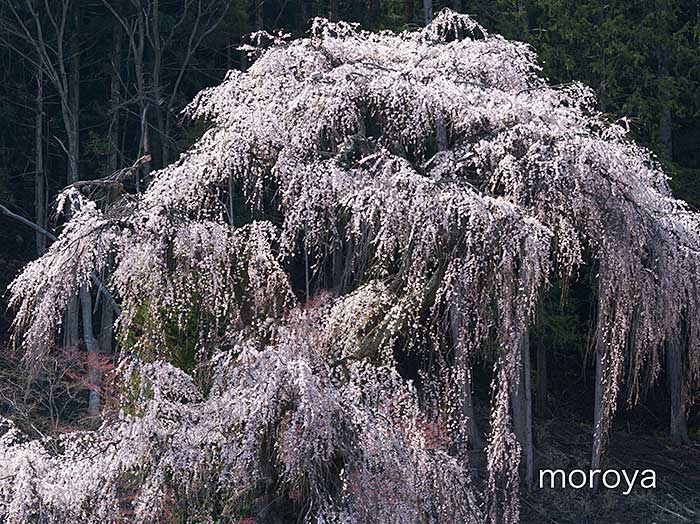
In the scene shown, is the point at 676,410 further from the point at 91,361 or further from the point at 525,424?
the point at 91,361

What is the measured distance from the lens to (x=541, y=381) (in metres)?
12.5

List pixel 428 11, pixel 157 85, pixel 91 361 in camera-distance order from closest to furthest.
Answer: pixel 91 361, pixel 428 11, pixel 157 85

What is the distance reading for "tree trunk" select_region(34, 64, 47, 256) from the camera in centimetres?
1319

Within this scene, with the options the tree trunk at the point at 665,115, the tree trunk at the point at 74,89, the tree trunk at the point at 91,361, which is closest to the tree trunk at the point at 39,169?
the tree trunk at the point at 74,89

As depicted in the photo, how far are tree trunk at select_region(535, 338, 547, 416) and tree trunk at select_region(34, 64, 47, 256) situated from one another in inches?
257

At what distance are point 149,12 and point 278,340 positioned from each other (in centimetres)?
950

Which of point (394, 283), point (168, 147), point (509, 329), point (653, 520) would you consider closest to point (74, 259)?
point (394, 283)

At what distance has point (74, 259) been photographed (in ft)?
16.3

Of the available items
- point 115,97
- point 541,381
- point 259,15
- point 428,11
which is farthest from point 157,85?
point 541,381

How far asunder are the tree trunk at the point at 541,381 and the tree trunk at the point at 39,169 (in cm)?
654

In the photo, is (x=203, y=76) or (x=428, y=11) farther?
(x=203, y=76)

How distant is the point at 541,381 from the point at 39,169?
7189 millimetres

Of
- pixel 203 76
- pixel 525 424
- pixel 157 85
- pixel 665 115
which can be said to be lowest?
pixel 525 424

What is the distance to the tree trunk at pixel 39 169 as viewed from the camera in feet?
43.3
